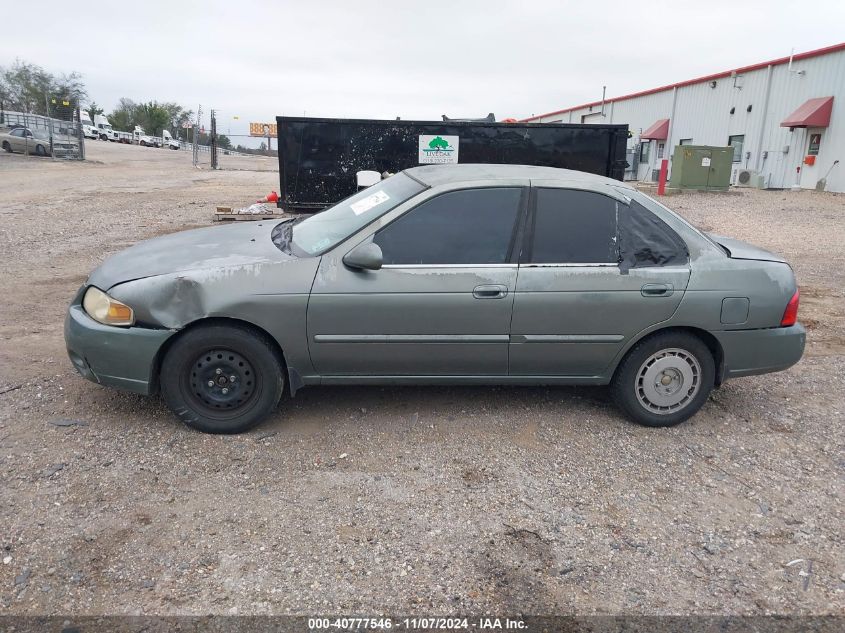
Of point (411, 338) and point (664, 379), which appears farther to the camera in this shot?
point (664, 379)

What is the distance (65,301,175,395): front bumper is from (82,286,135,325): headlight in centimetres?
3

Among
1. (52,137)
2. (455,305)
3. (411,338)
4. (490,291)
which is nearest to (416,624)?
(411,338)

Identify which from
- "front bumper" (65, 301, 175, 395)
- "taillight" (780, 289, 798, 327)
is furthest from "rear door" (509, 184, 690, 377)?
"front bumper" (65, 301, 175, 395)

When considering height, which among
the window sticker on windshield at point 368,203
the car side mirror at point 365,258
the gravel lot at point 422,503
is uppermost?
the window sticker on windshield at point 368,203

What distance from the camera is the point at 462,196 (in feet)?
12.8

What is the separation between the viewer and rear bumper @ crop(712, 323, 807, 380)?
4.00 meters

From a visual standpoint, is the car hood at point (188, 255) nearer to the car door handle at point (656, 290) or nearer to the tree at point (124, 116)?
the car door handle at point (656, 290)

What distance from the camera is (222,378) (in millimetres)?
3740

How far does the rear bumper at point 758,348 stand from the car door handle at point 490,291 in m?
1.38

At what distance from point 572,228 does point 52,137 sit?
33.5 m

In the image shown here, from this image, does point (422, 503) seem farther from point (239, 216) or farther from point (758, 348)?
point (239, 216)

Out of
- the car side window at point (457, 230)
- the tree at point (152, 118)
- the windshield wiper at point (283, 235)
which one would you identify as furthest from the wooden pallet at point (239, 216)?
the tree at point (152, 118)

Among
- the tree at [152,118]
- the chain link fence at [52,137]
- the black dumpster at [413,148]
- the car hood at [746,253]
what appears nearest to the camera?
the car hood at [746,253]

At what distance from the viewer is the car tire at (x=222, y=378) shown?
365cm
